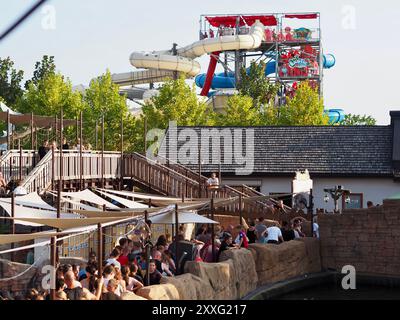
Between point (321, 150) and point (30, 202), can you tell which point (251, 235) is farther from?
point (321, 150)

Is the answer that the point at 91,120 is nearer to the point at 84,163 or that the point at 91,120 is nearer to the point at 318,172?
the point at 318,172

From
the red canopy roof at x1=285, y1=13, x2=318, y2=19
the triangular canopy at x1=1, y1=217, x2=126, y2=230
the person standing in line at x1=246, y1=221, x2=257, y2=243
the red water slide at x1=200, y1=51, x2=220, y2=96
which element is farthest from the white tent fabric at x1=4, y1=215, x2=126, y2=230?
the red canopy roof at x1=285, y1=13, x2=318, y2=19

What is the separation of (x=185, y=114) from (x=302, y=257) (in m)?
32.4

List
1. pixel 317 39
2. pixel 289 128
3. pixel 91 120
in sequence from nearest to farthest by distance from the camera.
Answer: pixel 289 128, pixel 91 120, pixel 317 39

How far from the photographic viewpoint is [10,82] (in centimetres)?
7256

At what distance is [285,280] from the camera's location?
25.8 m

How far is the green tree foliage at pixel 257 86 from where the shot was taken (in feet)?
238

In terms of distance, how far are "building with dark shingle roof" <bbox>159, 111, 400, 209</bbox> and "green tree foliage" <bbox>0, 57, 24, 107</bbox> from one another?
2917 centimetres

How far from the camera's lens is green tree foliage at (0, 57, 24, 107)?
7125 centimetres

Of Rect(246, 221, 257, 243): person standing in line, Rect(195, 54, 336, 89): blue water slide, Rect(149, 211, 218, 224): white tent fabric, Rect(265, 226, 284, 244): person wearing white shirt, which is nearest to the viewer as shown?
Rect(149, 211, 218, 224): white tent fabric

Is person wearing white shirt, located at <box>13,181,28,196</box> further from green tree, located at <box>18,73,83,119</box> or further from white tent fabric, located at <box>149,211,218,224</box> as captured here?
green tree, located at <box>18,73,83,119</box>

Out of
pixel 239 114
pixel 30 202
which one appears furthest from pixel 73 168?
pixel 239 114

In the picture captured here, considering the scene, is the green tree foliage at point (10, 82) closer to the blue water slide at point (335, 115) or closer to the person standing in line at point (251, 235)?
the blue water slide at point (335, 115)

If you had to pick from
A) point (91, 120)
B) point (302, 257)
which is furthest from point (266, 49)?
point (302, 257)
